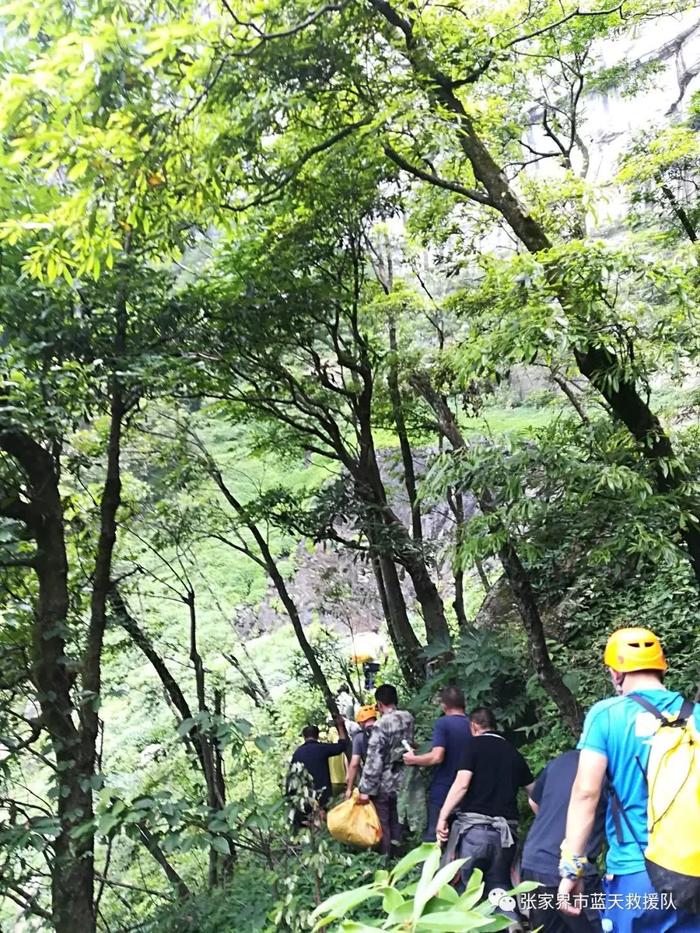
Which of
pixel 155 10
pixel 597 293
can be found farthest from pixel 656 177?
pixel 155 10

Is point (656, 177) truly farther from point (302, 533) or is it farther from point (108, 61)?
point (108, 61)

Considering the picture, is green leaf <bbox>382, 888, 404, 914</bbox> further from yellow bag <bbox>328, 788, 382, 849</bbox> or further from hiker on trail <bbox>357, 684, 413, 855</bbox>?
yellow bag <bbox>328, 788, 382, 849</bbox>

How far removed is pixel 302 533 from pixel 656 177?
22.8 feet

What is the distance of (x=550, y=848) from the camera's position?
334 centimetres

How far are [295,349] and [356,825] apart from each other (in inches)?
214

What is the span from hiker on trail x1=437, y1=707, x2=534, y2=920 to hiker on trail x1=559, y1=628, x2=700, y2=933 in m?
1.81

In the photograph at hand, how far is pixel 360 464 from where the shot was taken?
886 cm

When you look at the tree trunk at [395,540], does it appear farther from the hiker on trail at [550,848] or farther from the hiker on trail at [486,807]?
the hiker on trail at [550,848]

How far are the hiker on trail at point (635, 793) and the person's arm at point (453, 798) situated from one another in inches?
72.3

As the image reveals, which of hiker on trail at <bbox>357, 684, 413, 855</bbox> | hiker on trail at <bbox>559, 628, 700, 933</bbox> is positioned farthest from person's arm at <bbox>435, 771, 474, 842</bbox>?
hiker on trail at <bbox>559, 628, 700, 933</bbox>

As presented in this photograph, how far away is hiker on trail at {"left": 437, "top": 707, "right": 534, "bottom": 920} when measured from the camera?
13.8 ft

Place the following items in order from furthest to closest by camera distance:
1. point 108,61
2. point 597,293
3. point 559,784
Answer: point 597,293 → point 559,784 → point 108,61

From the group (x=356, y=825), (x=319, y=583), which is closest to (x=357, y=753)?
(x=356, y=825)

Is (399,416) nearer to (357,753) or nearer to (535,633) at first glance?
(535,633)
